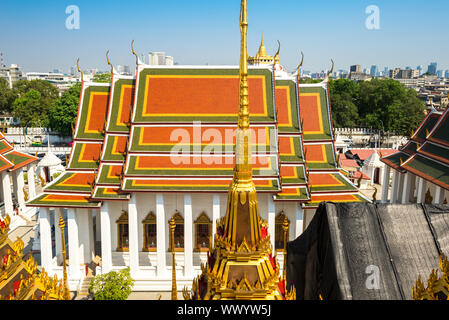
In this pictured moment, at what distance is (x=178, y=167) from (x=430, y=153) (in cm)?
1739

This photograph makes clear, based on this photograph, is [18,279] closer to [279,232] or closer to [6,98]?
[279,232]

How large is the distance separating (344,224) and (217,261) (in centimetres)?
247

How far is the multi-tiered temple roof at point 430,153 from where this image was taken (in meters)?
21.0

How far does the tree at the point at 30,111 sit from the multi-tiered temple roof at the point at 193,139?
47.9 meters

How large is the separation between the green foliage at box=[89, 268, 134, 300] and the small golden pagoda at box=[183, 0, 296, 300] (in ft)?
37.1

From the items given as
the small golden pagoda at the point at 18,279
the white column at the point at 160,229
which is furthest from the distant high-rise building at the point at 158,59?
the small golden pagoda at the point at 18,279

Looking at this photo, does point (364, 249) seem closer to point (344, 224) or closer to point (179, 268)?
point (344, 224)

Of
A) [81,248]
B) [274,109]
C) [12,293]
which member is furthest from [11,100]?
[12,293]

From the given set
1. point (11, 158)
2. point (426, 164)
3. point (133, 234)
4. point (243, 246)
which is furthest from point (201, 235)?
point (11, 158)

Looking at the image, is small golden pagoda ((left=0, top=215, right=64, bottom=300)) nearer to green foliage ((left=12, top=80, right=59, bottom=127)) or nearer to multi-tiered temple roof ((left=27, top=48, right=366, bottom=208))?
multi-tiered temple roof ((left=27, top=48, right=366, bottom=208))

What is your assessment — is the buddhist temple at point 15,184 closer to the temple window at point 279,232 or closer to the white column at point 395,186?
the temple window at point 279,232

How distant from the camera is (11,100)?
75438 mm

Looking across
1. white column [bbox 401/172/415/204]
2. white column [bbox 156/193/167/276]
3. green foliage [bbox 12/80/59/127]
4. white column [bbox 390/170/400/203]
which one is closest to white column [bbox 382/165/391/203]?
white column [bbox 390/170/400/203]

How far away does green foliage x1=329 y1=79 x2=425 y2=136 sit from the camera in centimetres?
5922
